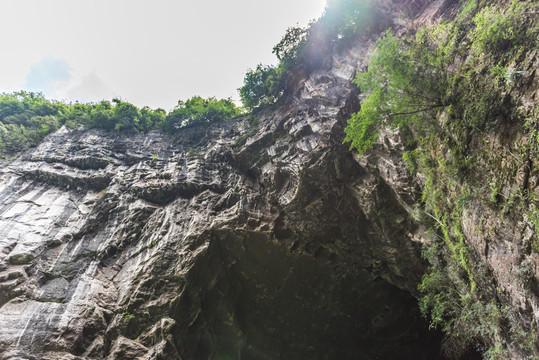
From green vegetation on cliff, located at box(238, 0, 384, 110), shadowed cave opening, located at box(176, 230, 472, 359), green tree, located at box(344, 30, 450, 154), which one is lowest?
shadowed cave opening, located at box(176, 230, 472, 359)

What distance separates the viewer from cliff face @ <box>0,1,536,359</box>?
31.1 feet

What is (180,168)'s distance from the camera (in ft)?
50.2

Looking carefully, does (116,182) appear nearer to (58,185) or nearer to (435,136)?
(58,185)

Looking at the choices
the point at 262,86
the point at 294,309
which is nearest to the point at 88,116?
the point at 262,86

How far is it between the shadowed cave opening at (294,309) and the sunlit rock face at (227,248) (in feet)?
0.21

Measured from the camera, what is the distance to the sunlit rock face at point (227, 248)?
9.54 meters

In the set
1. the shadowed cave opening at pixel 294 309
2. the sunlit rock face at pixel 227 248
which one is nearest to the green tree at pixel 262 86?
the sunlit rock face at pixel 227 248

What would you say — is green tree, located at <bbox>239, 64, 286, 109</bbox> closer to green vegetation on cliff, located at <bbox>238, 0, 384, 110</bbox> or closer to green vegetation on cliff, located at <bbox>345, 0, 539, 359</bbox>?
green vegetation on cliff, located at <bbox>238, 0, 384, 110</bbox>

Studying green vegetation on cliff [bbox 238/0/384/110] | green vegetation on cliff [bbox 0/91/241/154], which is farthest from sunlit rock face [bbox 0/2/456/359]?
green vegetation on cliff [bbox 0/91/241/154]

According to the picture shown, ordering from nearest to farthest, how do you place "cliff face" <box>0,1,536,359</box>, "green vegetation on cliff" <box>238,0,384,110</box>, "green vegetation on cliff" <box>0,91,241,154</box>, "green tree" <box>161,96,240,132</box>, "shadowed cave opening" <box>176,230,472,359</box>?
1. "cliff face" <box>0,1,536,359</box>
2. "shadowed cave opening" <box>176,230,472,359</box>
3. "green vegetation on cliff" <box>238,0,384,110</box>
4. "green vegetation on cliff" <box>0,91,241,154</box>
5. "green tree" <box>161,96,240,132</box>

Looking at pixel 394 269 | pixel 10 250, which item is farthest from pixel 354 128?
pixel 10 250

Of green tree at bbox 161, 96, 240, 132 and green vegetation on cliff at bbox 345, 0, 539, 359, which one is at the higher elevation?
Result: green tree at bbox 161, 96, 240, 132

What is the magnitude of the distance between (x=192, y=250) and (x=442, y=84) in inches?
418

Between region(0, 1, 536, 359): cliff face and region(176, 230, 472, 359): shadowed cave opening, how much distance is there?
7cm
